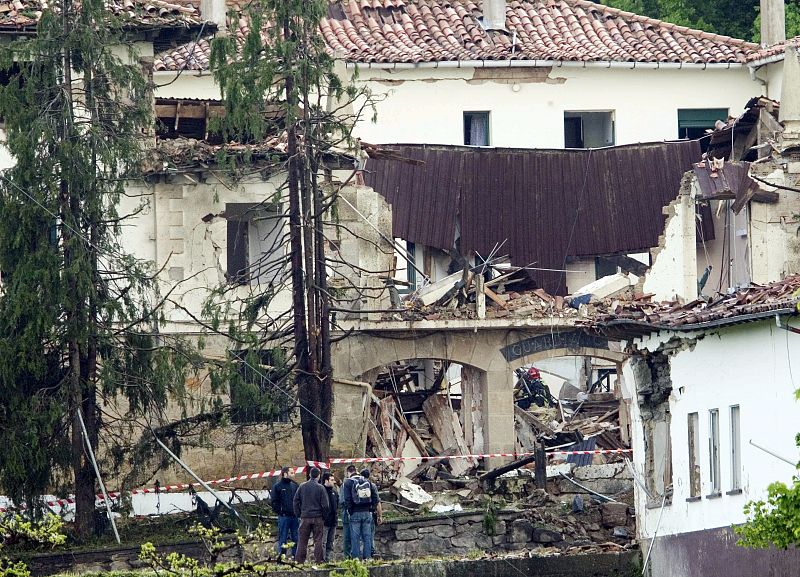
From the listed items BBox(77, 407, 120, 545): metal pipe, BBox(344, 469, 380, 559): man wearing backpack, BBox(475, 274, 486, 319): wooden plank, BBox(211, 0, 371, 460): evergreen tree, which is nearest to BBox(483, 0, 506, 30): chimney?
BBox(475, 274, 486, 319): wooden plank

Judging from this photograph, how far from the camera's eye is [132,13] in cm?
3703

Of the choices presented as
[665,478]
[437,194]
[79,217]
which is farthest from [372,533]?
[437,194]

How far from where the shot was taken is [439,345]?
39.3m

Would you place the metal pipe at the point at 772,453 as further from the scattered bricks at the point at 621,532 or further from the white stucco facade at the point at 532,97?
the white stucco facade at the point at 532,97

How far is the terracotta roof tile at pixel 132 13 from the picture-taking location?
36281 mm

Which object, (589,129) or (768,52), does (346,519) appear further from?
(768,52)

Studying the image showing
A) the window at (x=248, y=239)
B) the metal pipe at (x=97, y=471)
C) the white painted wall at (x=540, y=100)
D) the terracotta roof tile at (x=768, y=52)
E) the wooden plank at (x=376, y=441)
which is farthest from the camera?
the terracotta roof tile at (x=768, y=52)

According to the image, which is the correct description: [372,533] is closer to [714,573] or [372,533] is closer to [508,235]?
[714,573]

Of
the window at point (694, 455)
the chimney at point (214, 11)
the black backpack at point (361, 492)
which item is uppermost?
the chimney at point (214, 11)

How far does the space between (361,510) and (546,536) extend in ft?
16.8

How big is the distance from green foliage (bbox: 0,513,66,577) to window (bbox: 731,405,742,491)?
8.58 meters

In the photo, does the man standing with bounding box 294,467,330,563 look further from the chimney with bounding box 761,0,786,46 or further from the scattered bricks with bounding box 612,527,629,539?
the chimney with bounding box 761,0,786,46

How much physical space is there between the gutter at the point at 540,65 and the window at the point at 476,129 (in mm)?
1253

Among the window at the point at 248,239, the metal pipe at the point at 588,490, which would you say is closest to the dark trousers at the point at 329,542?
the metal pipe at the point at 588,490
